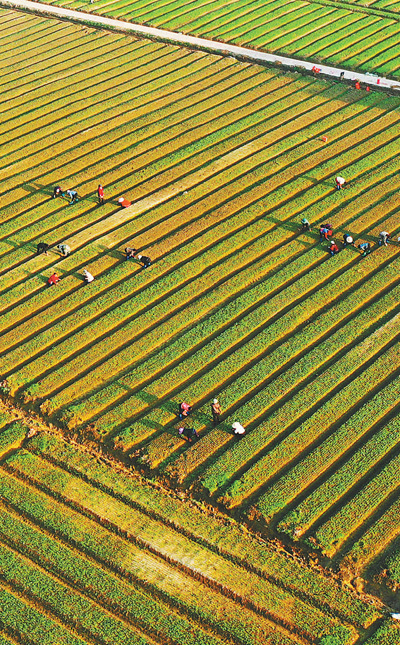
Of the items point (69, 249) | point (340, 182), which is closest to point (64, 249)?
point (69, 249)

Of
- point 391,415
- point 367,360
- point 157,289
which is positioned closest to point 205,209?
point 157,289

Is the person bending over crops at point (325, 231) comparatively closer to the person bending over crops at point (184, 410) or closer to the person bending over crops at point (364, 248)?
the person bending over crops at point (364, 248)

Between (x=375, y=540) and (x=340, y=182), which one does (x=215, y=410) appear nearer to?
(x=375, y=540)

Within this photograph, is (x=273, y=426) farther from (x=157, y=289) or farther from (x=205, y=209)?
(x=205, y=209)

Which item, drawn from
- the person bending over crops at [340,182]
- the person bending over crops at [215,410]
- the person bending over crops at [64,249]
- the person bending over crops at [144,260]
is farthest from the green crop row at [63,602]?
the person bending over crops at [340,182]

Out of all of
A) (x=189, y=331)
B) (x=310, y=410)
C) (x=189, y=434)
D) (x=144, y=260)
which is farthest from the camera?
(x=144, y=260)

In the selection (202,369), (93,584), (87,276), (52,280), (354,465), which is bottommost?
(93,584)
